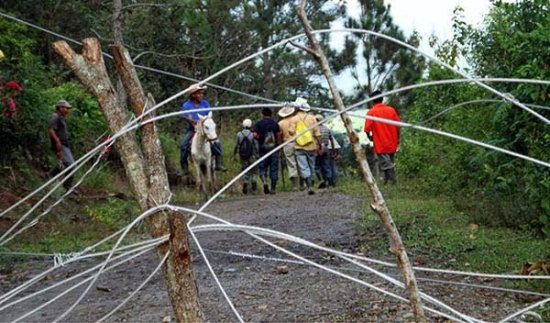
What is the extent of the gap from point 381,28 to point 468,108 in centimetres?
1840

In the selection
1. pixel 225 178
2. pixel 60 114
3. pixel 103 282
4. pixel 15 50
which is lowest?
pixel 225 178

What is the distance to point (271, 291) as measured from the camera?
588cm

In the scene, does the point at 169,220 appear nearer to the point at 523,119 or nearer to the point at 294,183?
the point at 523,119

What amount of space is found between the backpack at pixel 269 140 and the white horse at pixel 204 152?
908mm

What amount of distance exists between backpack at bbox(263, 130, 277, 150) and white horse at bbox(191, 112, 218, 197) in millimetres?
908

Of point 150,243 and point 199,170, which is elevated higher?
point 150,243

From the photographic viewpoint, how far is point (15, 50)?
11141 millimetres

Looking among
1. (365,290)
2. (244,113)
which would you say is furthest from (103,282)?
(244,113)

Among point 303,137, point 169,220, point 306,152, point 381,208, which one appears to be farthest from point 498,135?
point 306,152

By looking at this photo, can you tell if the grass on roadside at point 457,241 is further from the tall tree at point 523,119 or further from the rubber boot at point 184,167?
the rubber boot at point 184,167

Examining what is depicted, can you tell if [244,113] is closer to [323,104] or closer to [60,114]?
[323,104]

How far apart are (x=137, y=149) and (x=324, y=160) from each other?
1125cm

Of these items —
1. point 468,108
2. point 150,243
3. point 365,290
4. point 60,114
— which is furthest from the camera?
point 60,114

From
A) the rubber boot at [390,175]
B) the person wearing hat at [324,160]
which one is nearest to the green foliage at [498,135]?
the rubber boot at [390,175]
